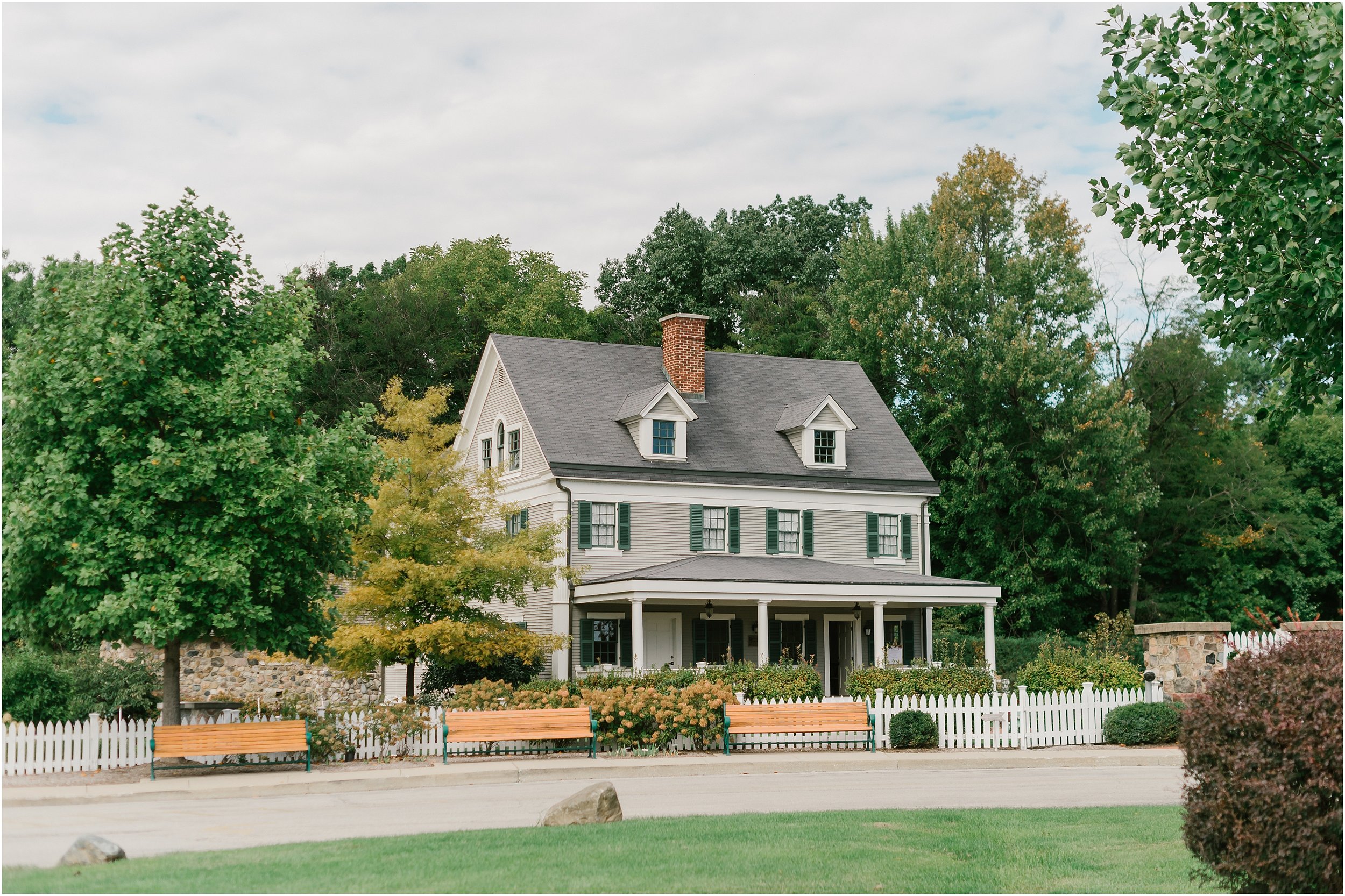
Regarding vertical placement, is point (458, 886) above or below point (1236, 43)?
below

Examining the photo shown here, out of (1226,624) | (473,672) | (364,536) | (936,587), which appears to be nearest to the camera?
(1226,624)

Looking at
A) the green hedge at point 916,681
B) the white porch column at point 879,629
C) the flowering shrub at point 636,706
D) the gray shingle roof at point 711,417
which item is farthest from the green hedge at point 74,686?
the white porch column at point 879,629

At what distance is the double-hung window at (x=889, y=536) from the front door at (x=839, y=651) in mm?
2349

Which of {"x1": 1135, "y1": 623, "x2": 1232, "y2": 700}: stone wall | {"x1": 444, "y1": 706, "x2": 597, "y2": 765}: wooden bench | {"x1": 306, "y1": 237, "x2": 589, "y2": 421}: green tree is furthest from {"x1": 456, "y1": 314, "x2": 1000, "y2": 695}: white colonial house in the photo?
{"x1": 306, "y1": 237, "x2": 589, "y2": 421}: green tree

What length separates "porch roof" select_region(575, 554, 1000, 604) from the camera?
2831cm

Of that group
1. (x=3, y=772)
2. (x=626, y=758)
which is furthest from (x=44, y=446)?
(x=626, y=758)

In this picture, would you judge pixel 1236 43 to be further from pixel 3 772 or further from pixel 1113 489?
pixel 1113 489

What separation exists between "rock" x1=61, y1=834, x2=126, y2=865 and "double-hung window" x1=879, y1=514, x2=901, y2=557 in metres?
26.2

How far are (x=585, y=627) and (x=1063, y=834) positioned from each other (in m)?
19.7

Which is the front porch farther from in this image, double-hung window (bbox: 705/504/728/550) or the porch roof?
double-hung window (bbox: 705/504/728/550)

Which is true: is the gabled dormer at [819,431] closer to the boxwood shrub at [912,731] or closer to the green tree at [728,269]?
the boxwood shrub at [912,731]

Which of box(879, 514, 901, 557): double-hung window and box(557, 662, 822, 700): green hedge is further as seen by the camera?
box(879, 514, 901, 557): double-hung window

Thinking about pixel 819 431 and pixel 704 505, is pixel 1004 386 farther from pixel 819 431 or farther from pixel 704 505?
pixel 704 505

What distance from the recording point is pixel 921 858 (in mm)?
10672
